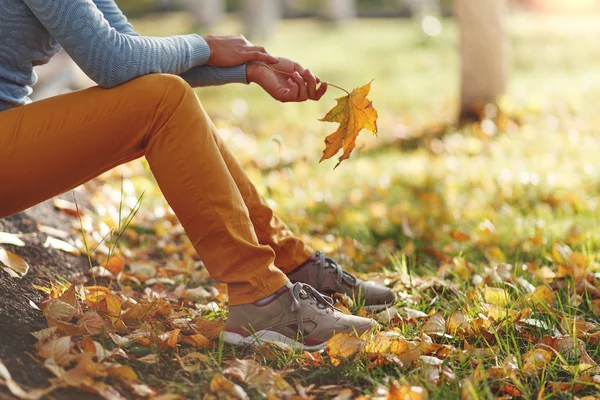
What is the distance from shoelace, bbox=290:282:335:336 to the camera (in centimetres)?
229

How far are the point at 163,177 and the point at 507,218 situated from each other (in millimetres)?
2201

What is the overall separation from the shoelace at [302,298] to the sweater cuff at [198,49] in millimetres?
743

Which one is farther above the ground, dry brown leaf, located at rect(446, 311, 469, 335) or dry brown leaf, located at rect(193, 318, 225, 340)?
dry brown leaf, located at rect(193, 318, 225, 340)

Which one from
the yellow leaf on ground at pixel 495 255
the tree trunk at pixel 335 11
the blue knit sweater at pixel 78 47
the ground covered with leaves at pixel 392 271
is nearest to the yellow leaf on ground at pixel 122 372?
the ground covered with leaves at pixel 392 271

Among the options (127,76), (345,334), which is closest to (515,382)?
(345,334)

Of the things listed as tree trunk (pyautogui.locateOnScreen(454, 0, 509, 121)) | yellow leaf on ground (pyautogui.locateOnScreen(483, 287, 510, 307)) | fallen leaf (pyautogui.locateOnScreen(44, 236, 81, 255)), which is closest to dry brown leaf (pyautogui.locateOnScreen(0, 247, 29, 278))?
fallen leaf (pyautogui.locateOnScreen(44, 236, 81, 255))

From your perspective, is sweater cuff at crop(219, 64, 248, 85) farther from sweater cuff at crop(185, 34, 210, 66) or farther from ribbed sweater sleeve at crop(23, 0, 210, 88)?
ribbed sweater sleeve at crop(23, 0, 210, 88)

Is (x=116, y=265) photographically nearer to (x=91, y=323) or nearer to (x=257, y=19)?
(x=91, y=323)

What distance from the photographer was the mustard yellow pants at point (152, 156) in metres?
2.10

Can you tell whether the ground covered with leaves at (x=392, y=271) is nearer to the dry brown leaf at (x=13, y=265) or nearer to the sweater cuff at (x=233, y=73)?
the dry brown leaf at (x=13, y=265)

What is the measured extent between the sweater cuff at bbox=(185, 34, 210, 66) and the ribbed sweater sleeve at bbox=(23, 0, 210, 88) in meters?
0.11

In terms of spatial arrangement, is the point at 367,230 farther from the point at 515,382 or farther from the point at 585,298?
the point at 515,382

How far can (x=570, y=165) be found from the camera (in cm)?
497

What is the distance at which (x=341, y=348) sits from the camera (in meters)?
2.19
